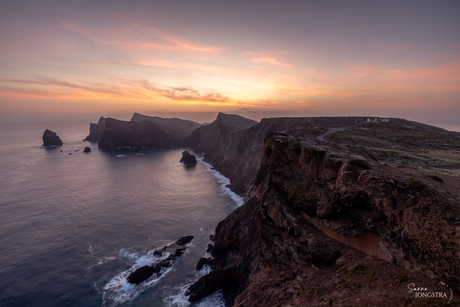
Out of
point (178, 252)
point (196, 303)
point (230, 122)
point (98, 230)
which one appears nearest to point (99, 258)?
point (98, 230)

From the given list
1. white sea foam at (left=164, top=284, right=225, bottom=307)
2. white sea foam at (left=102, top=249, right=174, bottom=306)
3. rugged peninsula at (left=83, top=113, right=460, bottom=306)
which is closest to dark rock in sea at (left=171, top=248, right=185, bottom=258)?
white sea foam at (left=102, top=249, right=174, bottom=306)

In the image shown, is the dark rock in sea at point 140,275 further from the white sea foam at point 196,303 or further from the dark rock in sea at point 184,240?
the dark rock in sea at point 184,240

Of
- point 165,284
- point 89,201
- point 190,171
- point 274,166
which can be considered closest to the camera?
point 274,166

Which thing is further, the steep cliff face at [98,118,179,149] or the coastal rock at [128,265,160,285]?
the steep cliff face at [98,118,179,149]

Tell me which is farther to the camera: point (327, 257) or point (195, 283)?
point (195, 283)

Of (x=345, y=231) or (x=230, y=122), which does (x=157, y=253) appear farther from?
(x=230, y=122)

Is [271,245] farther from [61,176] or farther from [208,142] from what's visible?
[208,142]

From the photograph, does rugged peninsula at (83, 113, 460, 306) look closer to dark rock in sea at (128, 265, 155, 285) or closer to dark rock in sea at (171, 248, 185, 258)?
dark rock in sea at (128, 265, 155, 285)

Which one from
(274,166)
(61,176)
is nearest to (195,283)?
(274,166)
